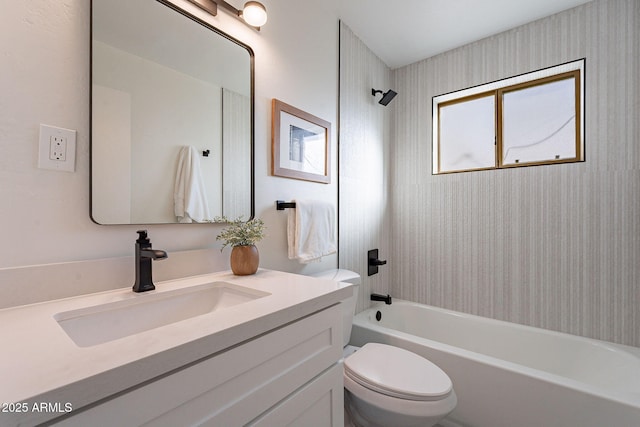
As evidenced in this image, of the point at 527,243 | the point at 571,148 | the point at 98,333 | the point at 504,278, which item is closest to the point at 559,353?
the point at 504,278

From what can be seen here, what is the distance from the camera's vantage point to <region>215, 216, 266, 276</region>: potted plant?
1062 mm

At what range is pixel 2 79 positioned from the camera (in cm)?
69

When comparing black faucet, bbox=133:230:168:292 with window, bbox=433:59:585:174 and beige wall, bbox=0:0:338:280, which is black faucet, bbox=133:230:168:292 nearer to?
beige wall, bbox=0:0:338:280

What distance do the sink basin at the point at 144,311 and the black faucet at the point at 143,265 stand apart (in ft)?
0.10

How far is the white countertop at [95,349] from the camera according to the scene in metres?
0.37

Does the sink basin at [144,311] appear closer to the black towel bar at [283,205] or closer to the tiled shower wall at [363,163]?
the black towel bar at [283,205]

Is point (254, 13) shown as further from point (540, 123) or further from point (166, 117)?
point (540, 123)

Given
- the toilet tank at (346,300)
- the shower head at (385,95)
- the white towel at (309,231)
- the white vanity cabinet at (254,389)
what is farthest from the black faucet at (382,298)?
the shower head at (385,95)

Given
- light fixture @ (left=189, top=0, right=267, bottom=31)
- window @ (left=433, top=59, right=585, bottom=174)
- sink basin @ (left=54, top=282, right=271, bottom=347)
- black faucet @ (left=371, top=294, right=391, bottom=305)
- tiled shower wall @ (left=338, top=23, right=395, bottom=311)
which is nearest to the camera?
sink basin @ (left=54, top=282, right=271, bottom=347)

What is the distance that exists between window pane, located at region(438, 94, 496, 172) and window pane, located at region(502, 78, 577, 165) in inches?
3.7

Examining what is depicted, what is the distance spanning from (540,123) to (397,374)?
1944mm

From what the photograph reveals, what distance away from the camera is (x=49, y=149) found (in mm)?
755

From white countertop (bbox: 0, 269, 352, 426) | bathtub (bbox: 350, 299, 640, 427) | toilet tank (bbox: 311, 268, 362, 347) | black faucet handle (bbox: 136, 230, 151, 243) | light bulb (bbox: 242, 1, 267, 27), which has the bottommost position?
bathtub (bbox: 350, 299, 640, 427)

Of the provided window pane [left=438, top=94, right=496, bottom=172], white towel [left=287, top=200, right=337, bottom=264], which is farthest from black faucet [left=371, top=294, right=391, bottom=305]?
window pane [left=438, top=94, right=496, bottom=172]
